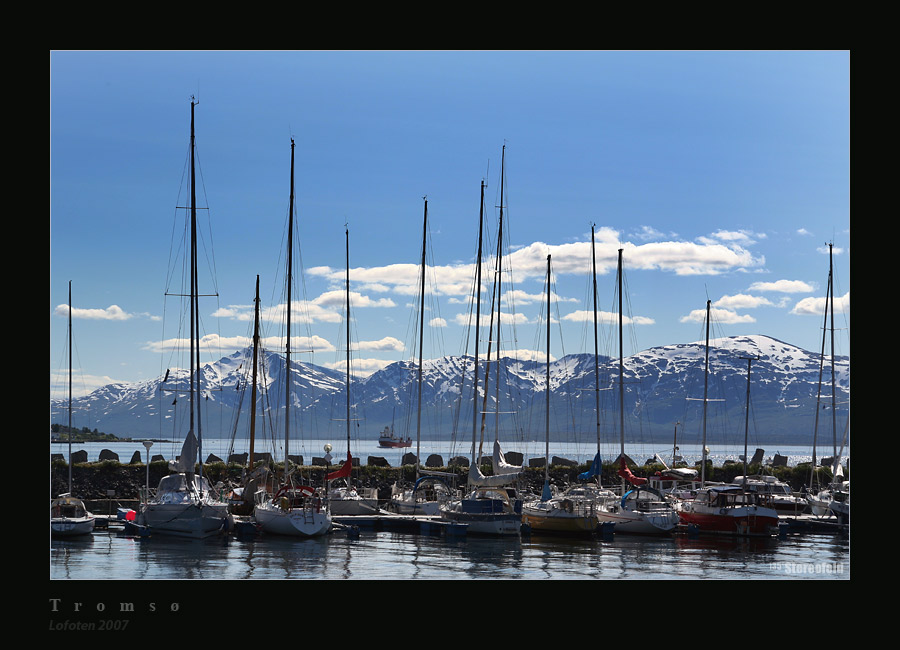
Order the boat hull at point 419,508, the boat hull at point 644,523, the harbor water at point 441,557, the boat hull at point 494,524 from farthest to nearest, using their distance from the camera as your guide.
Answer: the boat hull at point 419,508, the boat hull at point 644,523, the boat hull at point 494,524, the harbor water at point 441,557

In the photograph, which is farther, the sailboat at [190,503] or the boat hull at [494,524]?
the boat hull at [494,524]

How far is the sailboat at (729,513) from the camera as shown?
4212 centimetres

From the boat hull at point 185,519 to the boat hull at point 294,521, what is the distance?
1794 millimetres

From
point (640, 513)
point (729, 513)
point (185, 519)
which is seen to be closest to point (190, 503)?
point (185, 519)

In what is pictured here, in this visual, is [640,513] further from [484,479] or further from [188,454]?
[188,454]

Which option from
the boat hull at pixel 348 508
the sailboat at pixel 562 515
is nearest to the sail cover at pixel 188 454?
the boat hull at pixel 348 508

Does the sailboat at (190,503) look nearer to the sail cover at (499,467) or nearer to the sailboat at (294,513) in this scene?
the sailboat at (294,513)

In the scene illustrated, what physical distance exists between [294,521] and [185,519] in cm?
430

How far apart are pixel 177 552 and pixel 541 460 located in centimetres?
4269

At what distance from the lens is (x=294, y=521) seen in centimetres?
3800

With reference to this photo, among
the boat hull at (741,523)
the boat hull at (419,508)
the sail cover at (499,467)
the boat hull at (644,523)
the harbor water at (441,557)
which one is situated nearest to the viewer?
the harbor water at (441,557)

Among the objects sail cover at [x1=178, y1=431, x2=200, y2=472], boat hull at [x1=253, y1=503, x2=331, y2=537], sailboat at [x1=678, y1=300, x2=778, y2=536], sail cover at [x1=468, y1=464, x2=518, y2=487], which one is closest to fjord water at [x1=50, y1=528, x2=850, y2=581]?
boat hull at [x1=253, y1=503, x2=331, y2=537]
